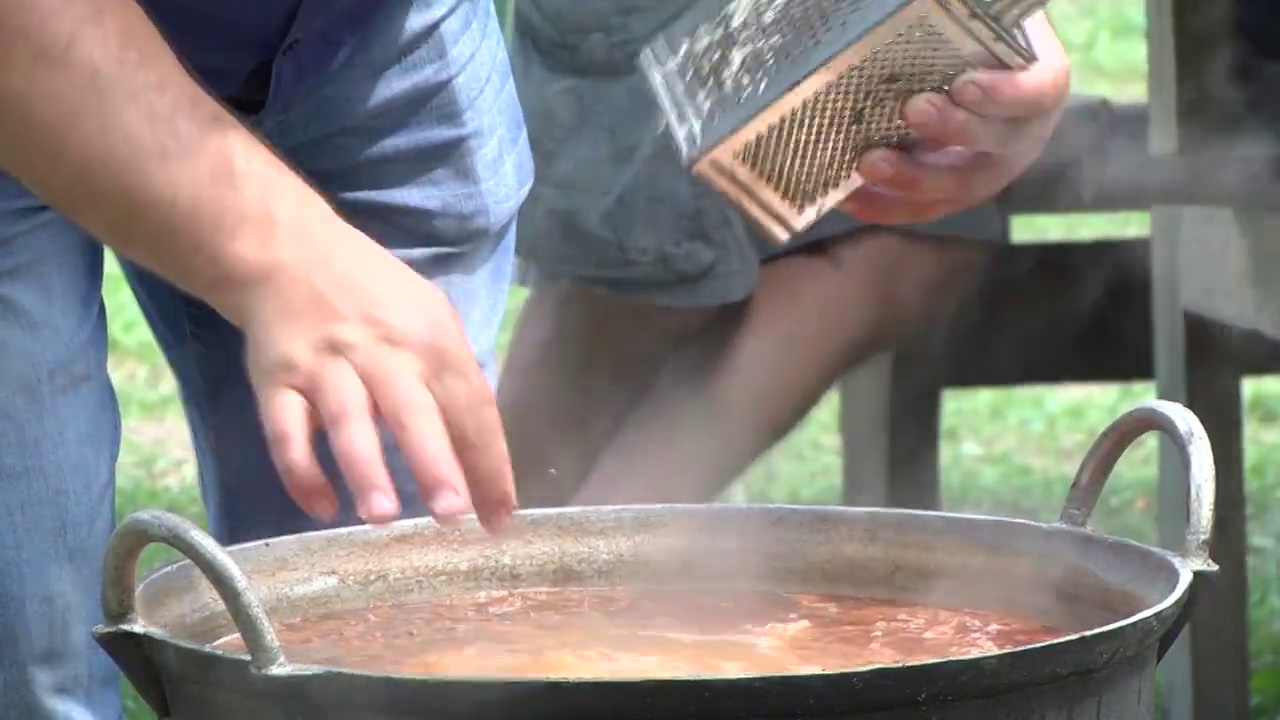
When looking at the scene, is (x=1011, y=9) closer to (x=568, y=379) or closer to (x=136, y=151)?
(x=136, y=151)

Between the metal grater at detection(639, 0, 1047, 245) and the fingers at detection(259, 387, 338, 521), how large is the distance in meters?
0.37

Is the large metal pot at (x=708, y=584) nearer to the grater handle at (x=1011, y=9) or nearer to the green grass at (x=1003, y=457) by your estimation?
the grater handle at (x=1011, y=9)

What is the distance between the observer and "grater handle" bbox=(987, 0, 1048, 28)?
4.44 ft

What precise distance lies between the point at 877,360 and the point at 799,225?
2.02 meters

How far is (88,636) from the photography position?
6.14ft

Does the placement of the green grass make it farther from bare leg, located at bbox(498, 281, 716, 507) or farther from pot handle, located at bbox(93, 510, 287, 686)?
pot handle, located at bbox(93, 510, 287, 686)

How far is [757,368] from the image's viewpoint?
3.10 m

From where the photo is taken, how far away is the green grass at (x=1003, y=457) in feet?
15.8

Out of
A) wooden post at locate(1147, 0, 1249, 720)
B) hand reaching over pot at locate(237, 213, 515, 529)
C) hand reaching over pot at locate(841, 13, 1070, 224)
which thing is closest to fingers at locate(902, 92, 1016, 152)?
hand reaching over pot at locate(841, 13, 1070, 224)

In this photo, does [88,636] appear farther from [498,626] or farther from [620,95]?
[620,95]

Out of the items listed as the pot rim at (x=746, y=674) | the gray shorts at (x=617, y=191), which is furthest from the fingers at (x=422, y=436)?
the gray shorts at (x=617, y=191)

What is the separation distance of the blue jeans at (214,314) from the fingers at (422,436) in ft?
2.02

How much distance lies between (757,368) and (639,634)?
1.54 meters

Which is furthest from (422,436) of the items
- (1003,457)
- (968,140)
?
(1003,457)
